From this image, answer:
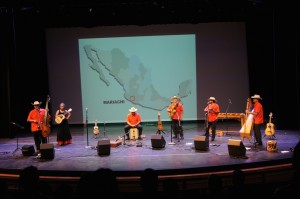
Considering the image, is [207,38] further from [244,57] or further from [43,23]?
[43,23]

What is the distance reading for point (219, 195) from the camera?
14.3ft

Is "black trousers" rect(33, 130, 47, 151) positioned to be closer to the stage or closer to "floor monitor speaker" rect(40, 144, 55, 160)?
the stage

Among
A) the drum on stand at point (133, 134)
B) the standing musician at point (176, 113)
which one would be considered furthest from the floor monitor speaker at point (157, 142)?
the drum on stand at point (133, 134)

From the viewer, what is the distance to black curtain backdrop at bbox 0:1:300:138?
15367mm

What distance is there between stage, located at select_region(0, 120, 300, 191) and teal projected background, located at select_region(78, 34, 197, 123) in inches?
153

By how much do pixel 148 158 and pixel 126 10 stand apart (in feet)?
22.1

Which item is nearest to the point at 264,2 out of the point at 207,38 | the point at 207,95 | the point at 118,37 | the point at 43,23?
the point at 207,38

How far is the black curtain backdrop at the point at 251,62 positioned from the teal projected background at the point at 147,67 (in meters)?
1.13

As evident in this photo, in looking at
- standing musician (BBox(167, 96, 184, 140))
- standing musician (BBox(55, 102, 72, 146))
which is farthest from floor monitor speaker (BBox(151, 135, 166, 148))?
standing musician (BBox(55, 102, 72, 146))

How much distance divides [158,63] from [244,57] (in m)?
4.22

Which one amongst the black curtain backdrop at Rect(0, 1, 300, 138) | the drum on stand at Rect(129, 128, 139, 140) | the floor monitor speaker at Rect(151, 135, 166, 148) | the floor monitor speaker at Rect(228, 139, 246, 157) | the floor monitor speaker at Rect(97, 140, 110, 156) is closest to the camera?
the floor monitor speaker at Rect(228, 139, 246, 157)

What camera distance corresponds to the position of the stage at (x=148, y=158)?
923 cm

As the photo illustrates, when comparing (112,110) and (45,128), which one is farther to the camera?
(112,110)

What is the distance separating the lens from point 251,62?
59.3ft
